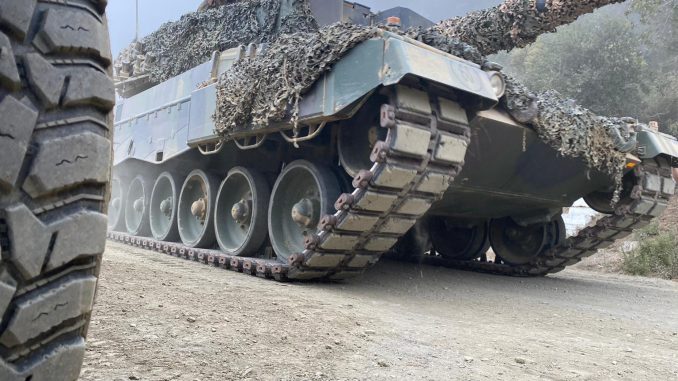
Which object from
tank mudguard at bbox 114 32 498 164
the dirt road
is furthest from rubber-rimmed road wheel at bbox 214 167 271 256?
the dirt road

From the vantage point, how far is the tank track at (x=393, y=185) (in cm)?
418

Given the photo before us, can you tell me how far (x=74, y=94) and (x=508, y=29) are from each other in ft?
17.7

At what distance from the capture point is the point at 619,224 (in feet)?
21.5

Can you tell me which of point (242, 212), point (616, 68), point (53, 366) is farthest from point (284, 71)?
point (616, 68)

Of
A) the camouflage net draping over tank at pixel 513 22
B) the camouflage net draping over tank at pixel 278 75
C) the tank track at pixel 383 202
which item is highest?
the camouflage net draping over tank at pixel 513 22

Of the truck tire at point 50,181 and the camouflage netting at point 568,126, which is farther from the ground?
the camouflage netting at point 568,126

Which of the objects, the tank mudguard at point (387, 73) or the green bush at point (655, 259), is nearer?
the tank mudguard at point (387, 73)

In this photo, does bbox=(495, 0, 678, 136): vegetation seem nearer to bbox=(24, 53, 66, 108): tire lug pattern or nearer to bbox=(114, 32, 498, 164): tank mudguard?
bbox=(114, 32, 498, 164): tank mudguard

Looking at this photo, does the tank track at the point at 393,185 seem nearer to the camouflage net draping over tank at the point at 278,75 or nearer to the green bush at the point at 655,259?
the camouflage net draping over tank at the point at 278,75

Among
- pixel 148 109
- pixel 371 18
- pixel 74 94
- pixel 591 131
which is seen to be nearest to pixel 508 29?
pixel 591 131

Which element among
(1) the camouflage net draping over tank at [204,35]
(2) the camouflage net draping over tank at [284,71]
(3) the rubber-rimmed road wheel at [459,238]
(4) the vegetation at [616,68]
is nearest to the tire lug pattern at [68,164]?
(2) the camouflage net draping over tank at [284,71]

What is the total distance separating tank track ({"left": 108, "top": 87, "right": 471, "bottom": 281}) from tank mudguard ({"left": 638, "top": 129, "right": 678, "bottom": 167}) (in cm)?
262

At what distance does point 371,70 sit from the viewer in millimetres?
4297

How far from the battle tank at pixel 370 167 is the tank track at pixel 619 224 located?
18 millimetres
